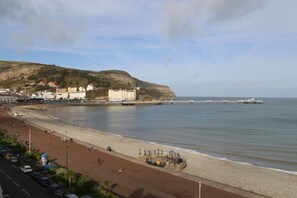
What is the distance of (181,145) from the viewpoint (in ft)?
162

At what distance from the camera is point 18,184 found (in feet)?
73.3

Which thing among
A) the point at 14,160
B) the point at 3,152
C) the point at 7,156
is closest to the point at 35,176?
the point at 14,160

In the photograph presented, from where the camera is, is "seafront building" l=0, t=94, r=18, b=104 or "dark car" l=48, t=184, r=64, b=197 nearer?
"dark car" l=48, t=184, r=64, b=197

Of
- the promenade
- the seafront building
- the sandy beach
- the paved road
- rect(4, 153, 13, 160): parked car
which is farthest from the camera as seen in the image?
the seafront building

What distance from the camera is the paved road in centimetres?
2030

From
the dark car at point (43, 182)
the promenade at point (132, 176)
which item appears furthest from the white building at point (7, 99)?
the dark car at point (43, 182)

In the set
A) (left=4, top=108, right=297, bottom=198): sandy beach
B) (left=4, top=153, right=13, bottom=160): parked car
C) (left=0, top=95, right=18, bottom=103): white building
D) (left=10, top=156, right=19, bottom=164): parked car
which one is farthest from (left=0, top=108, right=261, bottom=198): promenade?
(left=0, top=95, right=18, bottom=103): white building

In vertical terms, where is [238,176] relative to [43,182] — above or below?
below

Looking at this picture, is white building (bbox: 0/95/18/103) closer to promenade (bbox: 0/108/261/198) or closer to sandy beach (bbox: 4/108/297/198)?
promenade (bbox: 0/108/261/198)

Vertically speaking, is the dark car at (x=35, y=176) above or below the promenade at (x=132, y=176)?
above

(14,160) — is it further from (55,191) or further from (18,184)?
(55,191)

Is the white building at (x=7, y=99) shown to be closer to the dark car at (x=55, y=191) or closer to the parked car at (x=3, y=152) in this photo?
the parked car at (x=3, y=152)

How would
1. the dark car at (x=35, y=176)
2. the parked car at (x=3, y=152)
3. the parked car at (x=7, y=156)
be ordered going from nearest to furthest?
the dark car at (x=35, y=176) < the parked car at (x=7, y=156) < the parked car at (x=3, y=152)

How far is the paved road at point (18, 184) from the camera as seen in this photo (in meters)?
20.3
